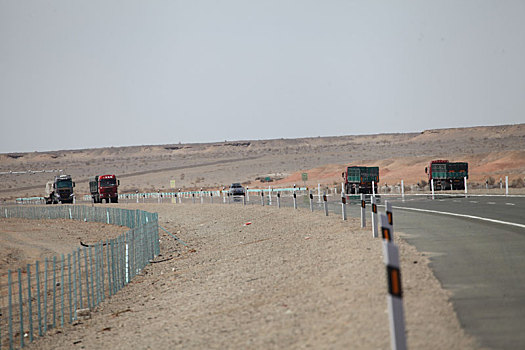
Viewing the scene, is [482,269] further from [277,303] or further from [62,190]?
[62,190]

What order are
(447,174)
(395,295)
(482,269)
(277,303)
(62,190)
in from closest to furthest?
(395,295)
(277,303)
(482,269)
(447,174)
(62,190)

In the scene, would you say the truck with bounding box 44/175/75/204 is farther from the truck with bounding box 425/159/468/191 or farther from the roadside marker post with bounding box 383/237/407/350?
the roadside marker post with bounding box 383/237/407/350

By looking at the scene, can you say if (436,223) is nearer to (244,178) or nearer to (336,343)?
(336,343)

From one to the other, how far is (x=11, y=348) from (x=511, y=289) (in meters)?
8.91

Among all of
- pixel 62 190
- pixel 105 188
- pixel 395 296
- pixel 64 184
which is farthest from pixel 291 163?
pixel 395 296

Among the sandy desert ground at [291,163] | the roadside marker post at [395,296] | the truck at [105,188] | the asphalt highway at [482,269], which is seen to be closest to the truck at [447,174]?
the asphalt highway at [482,269]

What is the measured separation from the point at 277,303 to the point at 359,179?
4198 centimetres

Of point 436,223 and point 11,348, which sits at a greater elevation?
point 436,223

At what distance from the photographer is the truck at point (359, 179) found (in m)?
52.1

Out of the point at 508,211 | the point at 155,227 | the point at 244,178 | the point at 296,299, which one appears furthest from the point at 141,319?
the point at 244,178

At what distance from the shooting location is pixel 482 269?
12070 mm

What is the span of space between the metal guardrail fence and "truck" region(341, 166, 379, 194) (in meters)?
24.4

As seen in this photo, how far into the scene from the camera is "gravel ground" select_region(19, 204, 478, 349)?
8.20 metres

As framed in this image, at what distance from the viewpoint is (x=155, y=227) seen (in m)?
26.0
